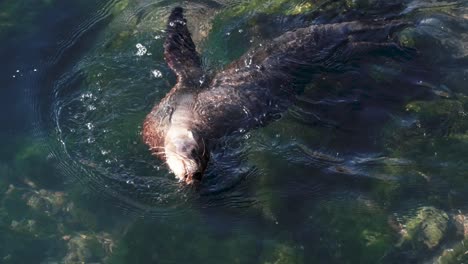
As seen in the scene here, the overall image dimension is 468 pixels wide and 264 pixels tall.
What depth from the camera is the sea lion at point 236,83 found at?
20.4ft

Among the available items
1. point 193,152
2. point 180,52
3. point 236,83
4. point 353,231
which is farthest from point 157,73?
point 353,231

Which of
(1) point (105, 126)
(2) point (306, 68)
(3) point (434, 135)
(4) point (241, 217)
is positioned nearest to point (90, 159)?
(1) point (105, 126)

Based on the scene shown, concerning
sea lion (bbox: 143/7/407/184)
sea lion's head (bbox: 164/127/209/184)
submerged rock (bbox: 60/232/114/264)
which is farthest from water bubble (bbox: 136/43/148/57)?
submerged rock (bbox: 60/232/114/264)

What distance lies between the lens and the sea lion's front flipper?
7047mm

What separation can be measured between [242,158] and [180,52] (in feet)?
5.27

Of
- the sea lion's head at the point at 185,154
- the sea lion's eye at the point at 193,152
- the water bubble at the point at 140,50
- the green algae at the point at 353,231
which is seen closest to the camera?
the sea lion's head at the point at 185,154

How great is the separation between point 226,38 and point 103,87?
1.86 m

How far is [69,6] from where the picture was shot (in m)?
8.78

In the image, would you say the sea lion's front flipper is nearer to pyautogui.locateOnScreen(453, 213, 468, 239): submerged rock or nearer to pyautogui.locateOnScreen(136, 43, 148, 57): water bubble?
pyautogui.locateOnScreen(136, 43, 148, 57): water bubble

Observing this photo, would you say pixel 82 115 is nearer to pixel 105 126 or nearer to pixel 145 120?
pixel 105 126

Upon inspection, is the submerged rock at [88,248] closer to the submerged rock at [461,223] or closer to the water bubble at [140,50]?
the water bubble at [140,50]

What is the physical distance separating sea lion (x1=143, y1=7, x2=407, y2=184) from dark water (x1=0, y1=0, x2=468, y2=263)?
0.58ft


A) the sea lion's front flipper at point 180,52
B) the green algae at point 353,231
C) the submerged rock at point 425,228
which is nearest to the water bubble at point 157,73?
the sea lion's front flipper at point 180,52

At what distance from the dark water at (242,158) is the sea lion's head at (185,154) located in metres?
0.44
